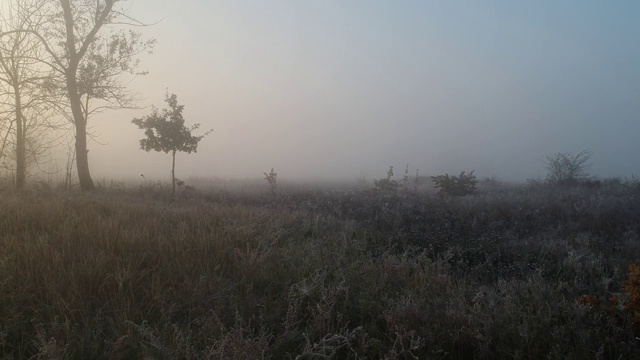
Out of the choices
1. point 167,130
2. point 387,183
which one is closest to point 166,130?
point 167,130

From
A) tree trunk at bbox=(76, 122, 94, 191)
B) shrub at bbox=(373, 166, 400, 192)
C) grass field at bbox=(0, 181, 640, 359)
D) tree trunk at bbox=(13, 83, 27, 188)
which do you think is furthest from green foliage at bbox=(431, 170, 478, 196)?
tree trunk at bbox=(13, 83, 27, 188)

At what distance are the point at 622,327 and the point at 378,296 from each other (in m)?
2.31

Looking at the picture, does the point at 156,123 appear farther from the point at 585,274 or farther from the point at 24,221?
the point at 585,274

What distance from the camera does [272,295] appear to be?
178 inches

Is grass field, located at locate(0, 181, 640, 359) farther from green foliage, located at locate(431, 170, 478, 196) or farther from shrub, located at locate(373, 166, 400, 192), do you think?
shrub, located at locate(373, 166, 400, 192)

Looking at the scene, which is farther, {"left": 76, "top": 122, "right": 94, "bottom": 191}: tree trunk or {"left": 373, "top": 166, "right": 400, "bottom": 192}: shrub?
{"left": 373, "top": 166, "right": 400, "bottom": 192}: shrub

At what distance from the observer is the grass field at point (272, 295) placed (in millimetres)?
3377

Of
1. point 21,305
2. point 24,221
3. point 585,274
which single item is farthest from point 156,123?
point 585,274

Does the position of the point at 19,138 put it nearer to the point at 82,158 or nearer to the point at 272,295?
the point at 82,158

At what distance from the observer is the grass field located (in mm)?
3377

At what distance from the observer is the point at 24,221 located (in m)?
5.99

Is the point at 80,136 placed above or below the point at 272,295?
above

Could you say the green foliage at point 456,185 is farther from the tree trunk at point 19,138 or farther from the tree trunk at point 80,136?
the tree trunk at point 19,138

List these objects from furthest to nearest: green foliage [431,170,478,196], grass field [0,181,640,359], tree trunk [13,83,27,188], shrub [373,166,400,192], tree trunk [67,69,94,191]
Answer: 1. shrub [373,166,400,192]
2. green foliage [431,170,478,196]
3. tree trunk [67,69,94,191]
4. tree trunk [13,83,27,188]
5. grass field [0,181,640,359]
